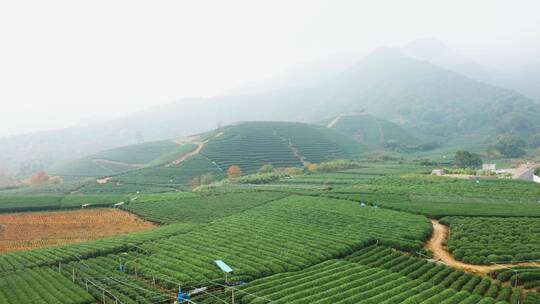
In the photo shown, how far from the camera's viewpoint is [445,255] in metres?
38.5

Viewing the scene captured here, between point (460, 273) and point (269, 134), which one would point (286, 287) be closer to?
point (460, 273)

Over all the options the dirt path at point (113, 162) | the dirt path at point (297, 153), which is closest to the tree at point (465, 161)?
the dirt path at point (297, 153)

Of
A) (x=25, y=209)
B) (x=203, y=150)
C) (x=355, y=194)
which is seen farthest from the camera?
(x=203, y=150)

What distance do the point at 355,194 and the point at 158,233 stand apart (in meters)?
35.0

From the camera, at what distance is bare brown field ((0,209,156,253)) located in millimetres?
47094

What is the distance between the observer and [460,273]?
107ft

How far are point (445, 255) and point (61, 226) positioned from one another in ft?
158

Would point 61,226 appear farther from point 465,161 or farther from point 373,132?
point 373,132

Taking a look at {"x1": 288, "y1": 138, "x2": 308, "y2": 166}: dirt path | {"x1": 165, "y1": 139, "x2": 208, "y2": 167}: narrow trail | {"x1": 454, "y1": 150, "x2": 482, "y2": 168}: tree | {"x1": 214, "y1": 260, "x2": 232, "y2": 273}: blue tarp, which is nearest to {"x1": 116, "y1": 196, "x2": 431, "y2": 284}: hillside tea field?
{"x1": 214, "y1": 260, "x2": 232, "y2": 273}: blue tarp

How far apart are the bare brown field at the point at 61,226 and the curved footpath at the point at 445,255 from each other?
3516 cm

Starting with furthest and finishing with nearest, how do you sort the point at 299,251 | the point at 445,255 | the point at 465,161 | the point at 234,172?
the point at 465,161 → the point at 234,172 → the point at 445,255 → the point at 299,251

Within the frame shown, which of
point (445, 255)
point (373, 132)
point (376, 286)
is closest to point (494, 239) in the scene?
point (445, 255)

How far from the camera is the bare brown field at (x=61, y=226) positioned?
47.1 metres

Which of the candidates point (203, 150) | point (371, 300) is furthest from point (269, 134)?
point (371, 300)
